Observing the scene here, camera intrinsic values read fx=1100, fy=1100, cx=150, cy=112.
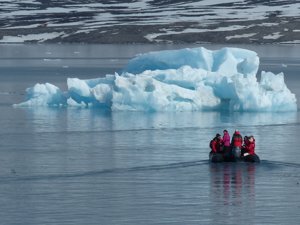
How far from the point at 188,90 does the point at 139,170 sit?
28.7ft

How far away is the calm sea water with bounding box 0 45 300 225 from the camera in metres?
13.3

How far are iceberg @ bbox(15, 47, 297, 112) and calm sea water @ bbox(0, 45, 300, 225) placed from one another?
1.13ft

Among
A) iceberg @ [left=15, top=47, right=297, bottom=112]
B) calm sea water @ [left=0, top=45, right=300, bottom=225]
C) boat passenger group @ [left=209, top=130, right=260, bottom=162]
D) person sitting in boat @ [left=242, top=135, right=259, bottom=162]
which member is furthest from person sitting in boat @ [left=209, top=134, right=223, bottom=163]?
iceberg @ [left=15, top=47, right=297, bottom=112]

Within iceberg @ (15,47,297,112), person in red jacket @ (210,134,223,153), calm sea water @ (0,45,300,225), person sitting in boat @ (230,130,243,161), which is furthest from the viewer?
iceberg @ (15,47,297,112)

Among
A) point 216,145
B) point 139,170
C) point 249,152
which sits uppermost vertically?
point 216,145

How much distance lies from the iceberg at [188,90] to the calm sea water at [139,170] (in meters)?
0.34

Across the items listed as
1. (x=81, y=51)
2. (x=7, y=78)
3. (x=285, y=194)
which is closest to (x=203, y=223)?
(x=285, y=194)

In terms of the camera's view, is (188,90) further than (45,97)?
No

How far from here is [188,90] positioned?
2539 centimetres

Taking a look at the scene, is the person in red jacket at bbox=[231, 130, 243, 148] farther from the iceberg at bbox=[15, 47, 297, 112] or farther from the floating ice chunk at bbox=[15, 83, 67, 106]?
the floating ice chunk at bbox=[15, 83, 67, 106]

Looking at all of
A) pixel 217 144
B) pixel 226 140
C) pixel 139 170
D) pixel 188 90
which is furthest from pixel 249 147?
pixel 188 90

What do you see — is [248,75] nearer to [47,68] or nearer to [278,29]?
[47,68]

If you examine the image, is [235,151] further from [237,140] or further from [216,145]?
[216,145]

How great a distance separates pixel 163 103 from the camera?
25.6m
